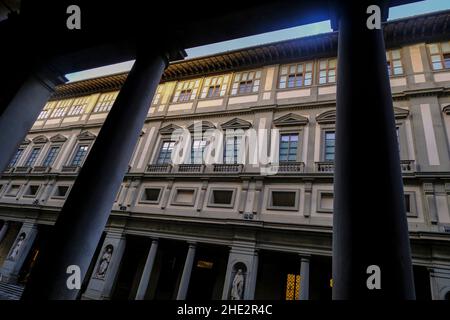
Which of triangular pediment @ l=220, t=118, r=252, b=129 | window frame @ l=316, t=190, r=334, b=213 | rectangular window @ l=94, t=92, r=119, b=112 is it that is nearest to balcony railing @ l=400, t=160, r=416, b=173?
window frame @ l=316, t=190, r=334, b=213

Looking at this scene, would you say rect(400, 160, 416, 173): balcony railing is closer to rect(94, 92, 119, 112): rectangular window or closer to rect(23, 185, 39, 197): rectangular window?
rect(94, 92, 119, 112): rectangular window

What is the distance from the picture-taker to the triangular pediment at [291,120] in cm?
1524

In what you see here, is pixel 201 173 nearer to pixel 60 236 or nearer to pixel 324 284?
pixel 324 284

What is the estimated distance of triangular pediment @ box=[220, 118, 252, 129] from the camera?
16545 mm

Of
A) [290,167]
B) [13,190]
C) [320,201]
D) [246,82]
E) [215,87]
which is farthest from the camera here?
[13,190]

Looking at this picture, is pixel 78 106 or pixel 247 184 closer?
pixel 247 184

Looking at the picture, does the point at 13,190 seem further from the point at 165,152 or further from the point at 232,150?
the point at 232,150

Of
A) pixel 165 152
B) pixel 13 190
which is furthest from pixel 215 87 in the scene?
pixel 13 190

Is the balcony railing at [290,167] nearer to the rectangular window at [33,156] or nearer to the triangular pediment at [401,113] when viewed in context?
the triangular pediment at [401,113]

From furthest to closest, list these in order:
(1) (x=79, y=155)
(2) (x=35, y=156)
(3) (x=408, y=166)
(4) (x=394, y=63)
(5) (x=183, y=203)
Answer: (2) (x=35, y=156) < (1) (x=79, y=155) < (5) (x=183, y=203) < (4) (x=394, y=63) < (3) (x=408, y=166)

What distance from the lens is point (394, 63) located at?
14.8 metres

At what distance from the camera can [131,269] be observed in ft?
57.6

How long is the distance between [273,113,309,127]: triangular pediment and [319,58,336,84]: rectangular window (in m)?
2.83

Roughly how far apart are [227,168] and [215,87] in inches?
286
